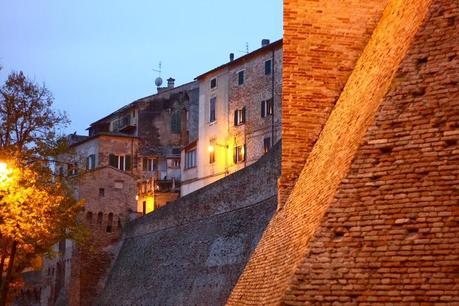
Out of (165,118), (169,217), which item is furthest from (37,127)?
(165,118)

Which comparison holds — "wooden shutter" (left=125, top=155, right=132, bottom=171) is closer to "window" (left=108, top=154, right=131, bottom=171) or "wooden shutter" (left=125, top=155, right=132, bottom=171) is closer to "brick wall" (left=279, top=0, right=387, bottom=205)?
"window" (left=108, top=154, right=131, bottom=171)

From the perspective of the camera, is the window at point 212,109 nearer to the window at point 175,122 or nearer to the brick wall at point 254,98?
the brick wall at point 254,98

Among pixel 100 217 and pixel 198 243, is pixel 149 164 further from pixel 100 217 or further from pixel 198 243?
pixel 198 243

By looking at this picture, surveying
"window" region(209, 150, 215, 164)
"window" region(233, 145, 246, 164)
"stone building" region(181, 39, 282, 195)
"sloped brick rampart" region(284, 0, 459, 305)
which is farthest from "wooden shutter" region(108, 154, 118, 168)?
"sloped brick rampart" region(284, 0, 459, 305)

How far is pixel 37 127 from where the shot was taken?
31.0 metres

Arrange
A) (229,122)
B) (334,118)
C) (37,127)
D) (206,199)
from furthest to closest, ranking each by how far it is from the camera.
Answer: (229,122)
(206,199)
(37,127)
(334,118)

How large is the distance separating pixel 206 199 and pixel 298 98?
29.2m

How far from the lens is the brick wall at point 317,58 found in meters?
13.4

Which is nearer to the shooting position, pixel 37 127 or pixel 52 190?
pixel 52 190

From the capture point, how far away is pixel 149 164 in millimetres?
74812

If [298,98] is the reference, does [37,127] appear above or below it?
above

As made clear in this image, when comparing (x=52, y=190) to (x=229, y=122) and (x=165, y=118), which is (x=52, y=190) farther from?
(x=165, y=118)

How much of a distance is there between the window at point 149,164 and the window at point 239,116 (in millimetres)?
16472

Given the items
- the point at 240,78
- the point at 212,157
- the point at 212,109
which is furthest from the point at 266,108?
the point at 212,109
